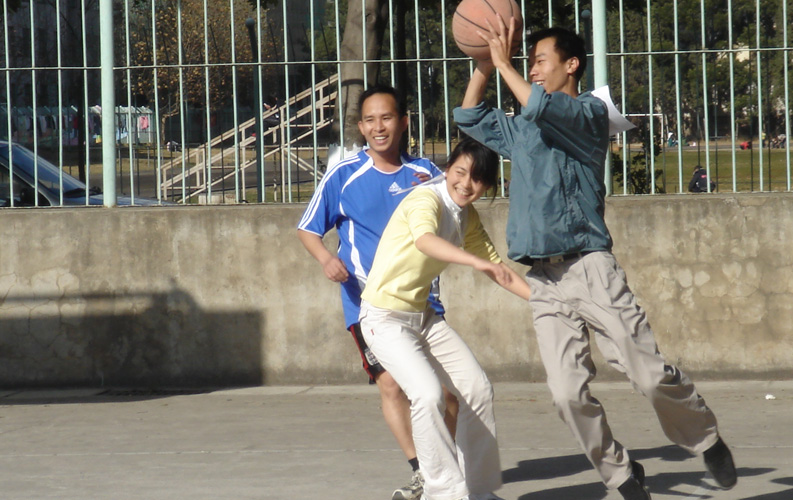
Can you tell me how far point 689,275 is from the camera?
7023mm

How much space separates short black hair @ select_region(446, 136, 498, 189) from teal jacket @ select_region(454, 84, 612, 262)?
130 millimetres

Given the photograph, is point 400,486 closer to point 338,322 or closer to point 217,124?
point 338,322

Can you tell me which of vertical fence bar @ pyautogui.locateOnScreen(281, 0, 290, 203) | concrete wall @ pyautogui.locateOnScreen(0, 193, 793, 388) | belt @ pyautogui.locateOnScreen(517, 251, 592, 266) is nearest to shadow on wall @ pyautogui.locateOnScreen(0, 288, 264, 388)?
concrete wall @ pyautogui.locateOnScreen(0, 193, 793, 388)

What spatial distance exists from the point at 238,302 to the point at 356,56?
1865 mm

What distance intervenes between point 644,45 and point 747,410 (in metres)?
2.54

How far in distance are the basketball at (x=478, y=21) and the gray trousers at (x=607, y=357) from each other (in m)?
0.95

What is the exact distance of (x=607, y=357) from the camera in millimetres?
4152

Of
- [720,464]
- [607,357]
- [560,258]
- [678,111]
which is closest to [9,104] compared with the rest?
[678,111]

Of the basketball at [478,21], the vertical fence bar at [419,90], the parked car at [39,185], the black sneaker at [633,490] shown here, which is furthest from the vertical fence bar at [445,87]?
the black sneaker at [633,490]

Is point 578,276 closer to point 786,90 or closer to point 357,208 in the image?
point 357,208

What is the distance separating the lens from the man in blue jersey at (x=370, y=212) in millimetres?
4637

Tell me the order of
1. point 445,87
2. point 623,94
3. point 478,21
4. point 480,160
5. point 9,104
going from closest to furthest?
point 480,160, point 478,21, point 623,94, point 445,87, point 9,104

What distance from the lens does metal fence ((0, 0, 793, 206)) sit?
23.4ft

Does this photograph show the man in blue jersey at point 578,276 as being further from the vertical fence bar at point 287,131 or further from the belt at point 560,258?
the vertical fence bar at point 287,131
